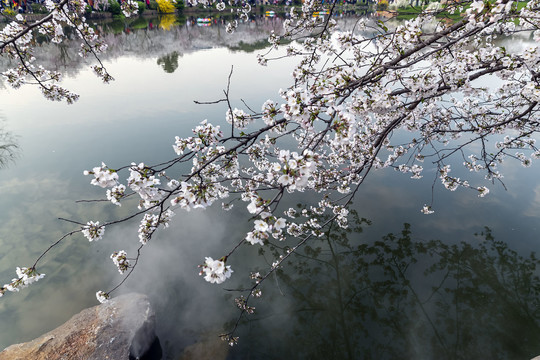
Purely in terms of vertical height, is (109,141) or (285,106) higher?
(285,106)

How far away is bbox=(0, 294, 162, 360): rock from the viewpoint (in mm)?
4578

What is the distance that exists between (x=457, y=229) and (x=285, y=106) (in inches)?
327

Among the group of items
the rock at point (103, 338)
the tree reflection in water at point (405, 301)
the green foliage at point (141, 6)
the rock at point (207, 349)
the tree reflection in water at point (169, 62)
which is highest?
the green foliage at point (141, 6)

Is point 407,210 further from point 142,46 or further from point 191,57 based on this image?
point 142,46

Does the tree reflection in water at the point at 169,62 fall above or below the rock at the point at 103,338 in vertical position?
above

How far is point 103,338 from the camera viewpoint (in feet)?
15.7

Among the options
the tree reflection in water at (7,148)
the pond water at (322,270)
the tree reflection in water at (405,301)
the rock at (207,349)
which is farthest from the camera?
the tree reflection in water at (7,148)

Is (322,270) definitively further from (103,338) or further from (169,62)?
(169,62)

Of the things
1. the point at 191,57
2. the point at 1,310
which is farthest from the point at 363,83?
the point at 191,57

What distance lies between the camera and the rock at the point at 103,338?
458cm

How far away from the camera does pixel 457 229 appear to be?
8219mm

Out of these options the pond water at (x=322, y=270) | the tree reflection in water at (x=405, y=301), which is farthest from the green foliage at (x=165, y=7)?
the tree reflection in water at (x=405, y=301)

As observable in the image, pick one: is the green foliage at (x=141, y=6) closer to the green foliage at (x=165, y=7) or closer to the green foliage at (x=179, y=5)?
the green foliage at (x=165, y=7)

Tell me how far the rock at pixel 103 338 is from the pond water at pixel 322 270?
711 mm
